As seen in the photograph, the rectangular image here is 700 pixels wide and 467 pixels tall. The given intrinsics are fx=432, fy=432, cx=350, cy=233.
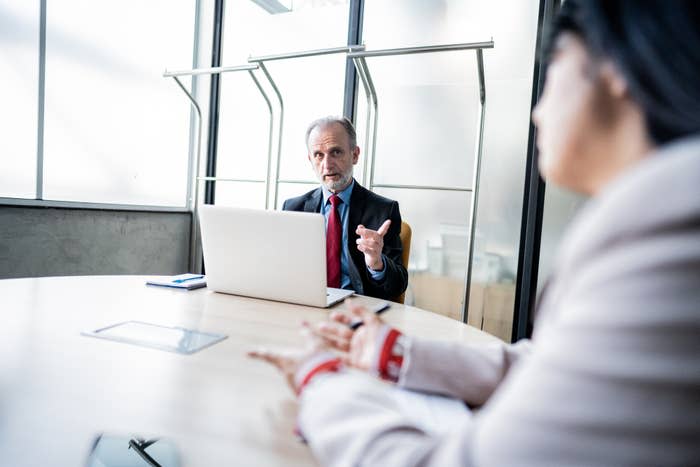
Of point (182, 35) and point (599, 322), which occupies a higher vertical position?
point (182, 35)

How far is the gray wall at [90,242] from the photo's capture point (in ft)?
7.96

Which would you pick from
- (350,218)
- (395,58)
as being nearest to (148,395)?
(350,218)

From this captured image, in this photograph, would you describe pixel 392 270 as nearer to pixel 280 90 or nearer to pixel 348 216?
pixel 348 216

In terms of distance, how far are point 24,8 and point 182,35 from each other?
4.18 feet

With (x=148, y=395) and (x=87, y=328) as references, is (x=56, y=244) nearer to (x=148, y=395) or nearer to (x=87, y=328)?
(x=87, y=328)

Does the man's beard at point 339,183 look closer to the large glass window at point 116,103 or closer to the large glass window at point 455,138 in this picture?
the large glass window at point 455,138

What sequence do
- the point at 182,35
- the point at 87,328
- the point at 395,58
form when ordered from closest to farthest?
1. the point at 87,328
2. the point at 395,58
3. the point at 182,35

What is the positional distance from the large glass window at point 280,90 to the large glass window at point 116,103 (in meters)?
0.35

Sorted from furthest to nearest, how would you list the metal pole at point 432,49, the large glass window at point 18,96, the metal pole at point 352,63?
1. the metal pole at point 352,63
2. the large glass window at point 18,96
3. the metal pole at point 432,49

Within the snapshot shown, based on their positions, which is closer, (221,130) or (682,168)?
(682,168)

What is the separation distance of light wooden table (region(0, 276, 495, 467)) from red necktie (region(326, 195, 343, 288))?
662mm

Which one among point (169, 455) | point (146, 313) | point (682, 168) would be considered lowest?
point (169, 455)

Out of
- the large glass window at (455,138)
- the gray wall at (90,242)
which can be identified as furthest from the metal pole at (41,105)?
the large glass window at (455,138)

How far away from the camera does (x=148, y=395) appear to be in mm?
670
